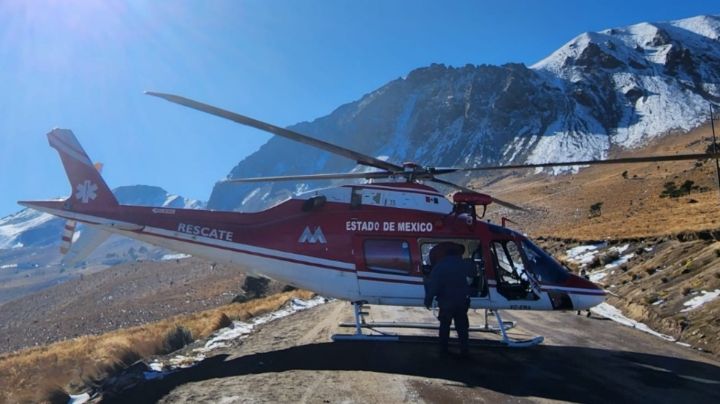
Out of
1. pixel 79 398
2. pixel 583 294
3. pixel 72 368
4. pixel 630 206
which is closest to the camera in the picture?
pixel 79 398

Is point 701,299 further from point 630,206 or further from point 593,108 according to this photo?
point 593,108

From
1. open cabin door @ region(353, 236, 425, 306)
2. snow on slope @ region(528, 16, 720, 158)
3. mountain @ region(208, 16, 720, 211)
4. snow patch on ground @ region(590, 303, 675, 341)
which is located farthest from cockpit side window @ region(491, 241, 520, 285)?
snow on slope @ region(528, 16, 720, 158)

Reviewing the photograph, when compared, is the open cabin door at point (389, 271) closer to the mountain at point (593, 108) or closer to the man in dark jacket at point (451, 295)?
the man in dark jacket at point (451, 295)

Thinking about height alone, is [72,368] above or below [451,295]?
below

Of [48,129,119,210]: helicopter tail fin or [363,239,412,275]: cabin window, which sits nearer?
[363,239,412,275]: cabin window

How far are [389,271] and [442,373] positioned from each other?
3924 mm

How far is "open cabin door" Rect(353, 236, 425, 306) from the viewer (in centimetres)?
1243

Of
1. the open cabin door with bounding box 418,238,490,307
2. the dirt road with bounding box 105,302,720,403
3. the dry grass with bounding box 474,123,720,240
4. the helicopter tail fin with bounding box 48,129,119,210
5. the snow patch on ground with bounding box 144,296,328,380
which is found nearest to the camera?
the dirt road with bounding box 105,302,720,403

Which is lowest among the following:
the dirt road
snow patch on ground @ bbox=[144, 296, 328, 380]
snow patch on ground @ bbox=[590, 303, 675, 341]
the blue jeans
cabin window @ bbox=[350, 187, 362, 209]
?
snow patch on ground @ bbox=[144, 296, 328, 380]

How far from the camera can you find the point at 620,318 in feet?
48.3

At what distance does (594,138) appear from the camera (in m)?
149

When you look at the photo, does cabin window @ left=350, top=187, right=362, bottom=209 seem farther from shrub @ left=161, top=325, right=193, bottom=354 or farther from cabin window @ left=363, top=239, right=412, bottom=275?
shrub @ left=161, top=325, right=193, bottom=354

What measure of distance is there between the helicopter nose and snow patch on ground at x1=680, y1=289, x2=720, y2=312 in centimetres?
222

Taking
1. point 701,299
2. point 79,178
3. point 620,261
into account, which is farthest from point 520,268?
point 79,178
